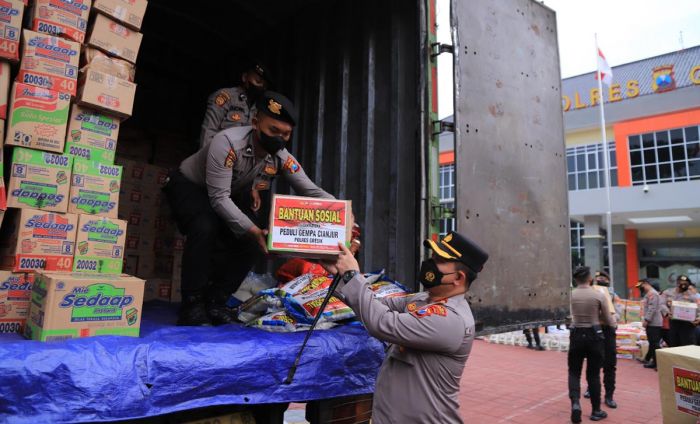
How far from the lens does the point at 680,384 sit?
9.25 feet

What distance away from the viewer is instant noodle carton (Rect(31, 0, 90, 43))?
8.46ft

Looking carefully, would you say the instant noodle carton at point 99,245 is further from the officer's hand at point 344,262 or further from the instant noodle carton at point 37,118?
the officer's hand at point 344,262

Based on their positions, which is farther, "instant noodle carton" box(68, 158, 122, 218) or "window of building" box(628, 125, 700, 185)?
"window of building" box(628, 125, 700, 185)

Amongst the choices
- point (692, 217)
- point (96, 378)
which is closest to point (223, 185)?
point (96, 378)

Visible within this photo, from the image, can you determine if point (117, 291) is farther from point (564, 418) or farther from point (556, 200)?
point (564, 418)

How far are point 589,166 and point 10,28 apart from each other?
24058 mm

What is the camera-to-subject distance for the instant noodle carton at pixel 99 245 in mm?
2510

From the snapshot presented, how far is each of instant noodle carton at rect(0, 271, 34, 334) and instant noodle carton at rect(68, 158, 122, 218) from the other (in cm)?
42

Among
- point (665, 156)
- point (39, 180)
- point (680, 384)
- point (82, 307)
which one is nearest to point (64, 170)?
point (39, 180)

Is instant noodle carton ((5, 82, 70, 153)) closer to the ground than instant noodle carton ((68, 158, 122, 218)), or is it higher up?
higher up

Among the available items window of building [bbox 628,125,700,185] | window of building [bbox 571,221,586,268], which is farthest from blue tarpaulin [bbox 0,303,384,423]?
window of building [bbox 571,221,586,268]

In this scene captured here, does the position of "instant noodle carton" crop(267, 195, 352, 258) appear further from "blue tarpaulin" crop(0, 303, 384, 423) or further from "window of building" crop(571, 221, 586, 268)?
"window of building" crop(571, 221, 586, 268)

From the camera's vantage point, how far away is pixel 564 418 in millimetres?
5691

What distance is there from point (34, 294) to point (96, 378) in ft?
2.28
